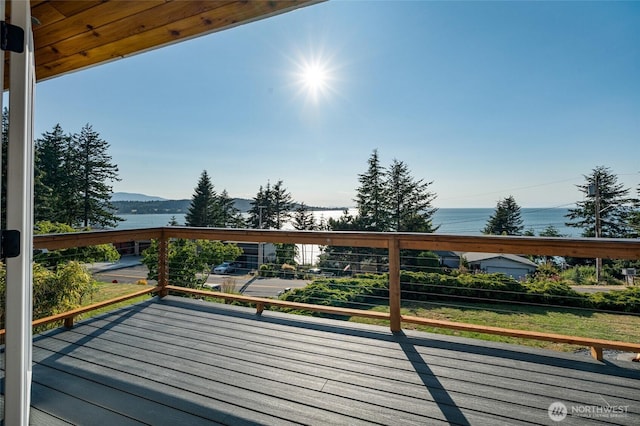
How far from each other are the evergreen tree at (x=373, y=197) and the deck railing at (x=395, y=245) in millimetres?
23494

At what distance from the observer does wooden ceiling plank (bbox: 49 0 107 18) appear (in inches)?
57.8

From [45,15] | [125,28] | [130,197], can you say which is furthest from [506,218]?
[130,197]

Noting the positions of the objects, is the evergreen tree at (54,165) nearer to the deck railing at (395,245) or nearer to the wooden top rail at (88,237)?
the wooden top rail at (88,237)

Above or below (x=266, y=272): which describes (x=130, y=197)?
above

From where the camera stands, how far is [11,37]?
1056 millimetres

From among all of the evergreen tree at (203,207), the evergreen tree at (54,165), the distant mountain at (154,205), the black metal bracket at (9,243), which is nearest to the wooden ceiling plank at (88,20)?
the black metal bracket at (9,243)

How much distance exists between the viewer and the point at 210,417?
57.5 inches

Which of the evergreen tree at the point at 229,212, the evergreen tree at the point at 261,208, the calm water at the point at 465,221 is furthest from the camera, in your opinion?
the evergreen tree at the point at 261,208

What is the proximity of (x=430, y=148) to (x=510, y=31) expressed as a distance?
16098mm

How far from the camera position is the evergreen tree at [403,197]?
26.3 meters

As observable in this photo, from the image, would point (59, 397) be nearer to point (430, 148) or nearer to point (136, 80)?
point (136, 80)

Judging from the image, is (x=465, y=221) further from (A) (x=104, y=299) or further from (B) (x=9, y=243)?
(B) (x=9, y=243)

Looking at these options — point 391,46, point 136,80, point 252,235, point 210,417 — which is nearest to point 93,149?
point 136,80

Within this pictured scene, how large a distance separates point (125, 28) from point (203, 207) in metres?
31.1
